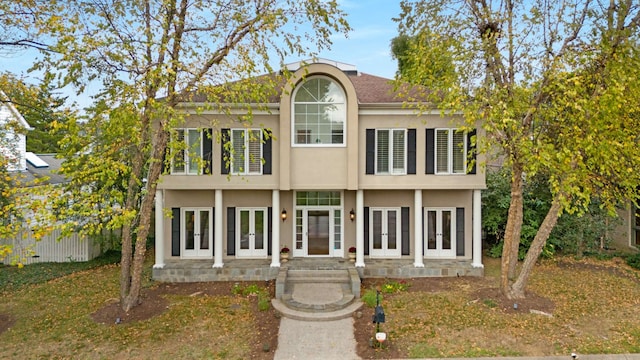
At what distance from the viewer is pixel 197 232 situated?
13570mm

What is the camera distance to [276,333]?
28.3ft

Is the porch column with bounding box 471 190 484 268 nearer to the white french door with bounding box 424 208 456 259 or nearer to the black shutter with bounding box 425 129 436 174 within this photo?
the white french door with bounding box 424 208 456 259

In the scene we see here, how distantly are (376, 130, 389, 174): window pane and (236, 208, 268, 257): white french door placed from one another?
4375 millimetres

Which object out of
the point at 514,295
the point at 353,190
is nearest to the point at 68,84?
the point at 353,190

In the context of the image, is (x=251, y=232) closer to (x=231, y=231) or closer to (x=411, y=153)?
(x=231, y=231)

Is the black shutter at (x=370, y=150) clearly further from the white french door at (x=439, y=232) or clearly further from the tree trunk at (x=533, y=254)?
the tree trunk at (x=533, y=254)

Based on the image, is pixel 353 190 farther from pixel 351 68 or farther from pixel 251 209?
pixel 351 68

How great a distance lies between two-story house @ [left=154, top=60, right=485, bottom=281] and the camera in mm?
12492

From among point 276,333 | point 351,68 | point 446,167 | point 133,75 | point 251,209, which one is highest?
point 351,68

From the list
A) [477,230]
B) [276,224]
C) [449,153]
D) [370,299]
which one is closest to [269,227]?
[276,224]

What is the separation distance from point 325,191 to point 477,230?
5399 mm

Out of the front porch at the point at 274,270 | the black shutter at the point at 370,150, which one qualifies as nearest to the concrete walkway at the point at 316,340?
the front porch at the point at 274,270

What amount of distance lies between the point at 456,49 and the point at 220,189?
831 centimetres

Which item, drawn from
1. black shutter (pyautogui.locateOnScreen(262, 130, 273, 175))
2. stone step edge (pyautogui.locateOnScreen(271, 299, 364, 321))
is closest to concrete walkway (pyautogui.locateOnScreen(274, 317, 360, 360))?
stone step edge (pyautogui.locateOnScreen(271, 299, 364, 321))
